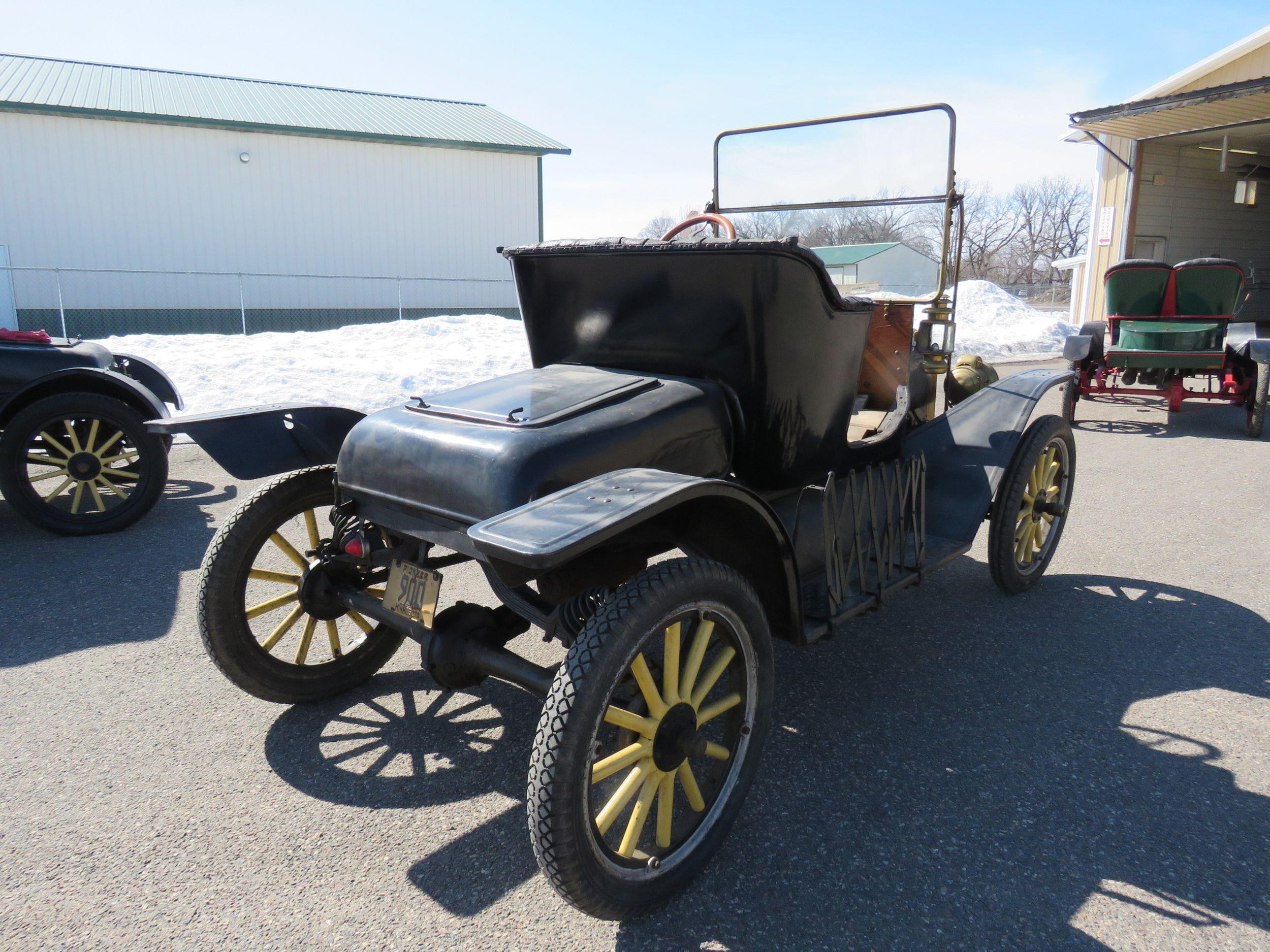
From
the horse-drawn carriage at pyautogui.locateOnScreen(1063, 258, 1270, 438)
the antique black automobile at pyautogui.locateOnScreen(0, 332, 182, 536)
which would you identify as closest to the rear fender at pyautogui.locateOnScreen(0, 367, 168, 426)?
the antique black automobile at pyautogui.locateOnScreen(0, 332, 182, 536)

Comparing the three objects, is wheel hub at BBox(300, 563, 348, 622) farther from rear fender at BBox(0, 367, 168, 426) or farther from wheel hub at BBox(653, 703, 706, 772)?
rear fender at BBox(0, 367, 168, 426)

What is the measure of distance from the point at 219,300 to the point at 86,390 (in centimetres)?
1500

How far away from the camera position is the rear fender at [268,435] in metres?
2.77

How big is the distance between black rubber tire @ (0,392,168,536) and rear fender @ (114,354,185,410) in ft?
4.10

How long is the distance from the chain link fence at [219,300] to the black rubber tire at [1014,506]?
16.1 meters

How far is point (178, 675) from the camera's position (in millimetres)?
3180

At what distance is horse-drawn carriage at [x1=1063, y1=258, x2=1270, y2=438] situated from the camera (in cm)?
847

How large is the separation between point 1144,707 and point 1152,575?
1607 mm

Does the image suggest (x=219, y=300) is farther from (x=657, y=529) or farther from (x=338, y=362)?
(x=657, y=529)

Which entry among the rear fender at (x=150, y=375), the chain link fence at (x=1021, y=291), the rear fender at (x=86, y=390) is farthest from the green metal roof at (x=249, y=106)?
the rear fender at (x=86, y=390)

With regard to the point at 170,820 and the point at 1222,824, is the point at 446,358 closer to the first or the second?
the point at 170,820

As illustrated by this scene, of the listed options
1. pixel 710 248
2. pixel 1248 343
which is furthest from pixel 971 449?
pixel 1248 343

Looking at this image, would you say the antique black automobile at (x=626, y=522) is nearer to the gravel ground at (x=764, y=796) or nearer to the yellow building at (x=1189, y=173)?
the gravel ground at (x=764, y=796)

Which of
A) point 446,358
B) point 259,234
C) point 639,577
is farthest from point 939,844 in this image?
point 259,234
